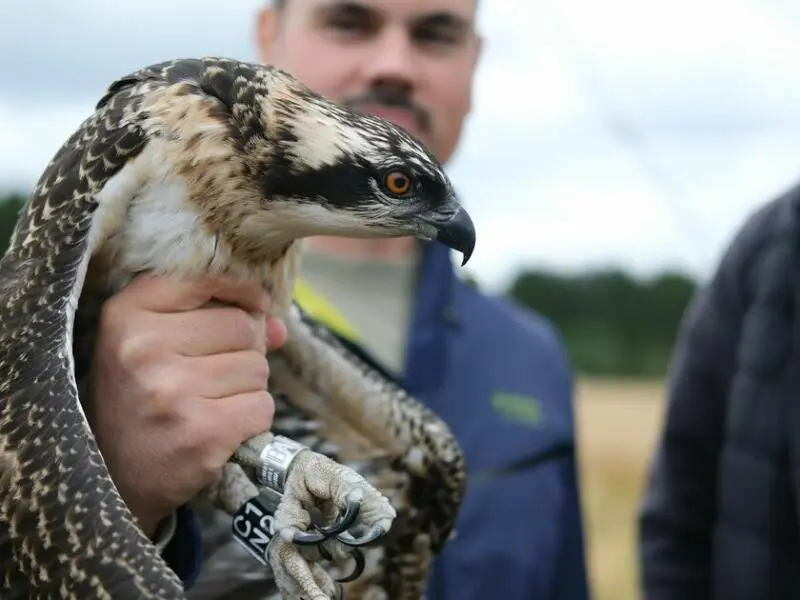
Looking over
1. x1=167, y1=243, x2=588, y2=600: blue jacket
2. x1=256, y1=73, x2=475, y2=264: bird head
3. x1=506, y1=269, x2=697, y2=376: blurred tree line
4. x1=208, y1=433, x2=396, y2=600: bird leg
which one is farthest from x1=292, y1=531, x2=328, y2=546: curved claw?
x1=506, y1=269, x2=697, y2=376: blurred tree line

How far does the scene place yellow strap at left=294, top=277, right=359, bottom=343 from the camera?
13.0ft

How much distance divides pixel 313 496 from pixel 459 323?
70.6 inches

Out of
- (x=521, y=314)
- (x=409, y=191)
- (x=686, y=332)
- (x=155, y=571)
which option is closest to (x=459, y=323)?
(x=521, y=314)

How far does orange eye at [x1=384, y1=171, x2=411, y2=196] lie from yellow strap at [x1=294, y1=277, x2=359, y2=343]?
1.28 metres

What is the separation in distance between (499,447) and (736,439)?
0.89 m

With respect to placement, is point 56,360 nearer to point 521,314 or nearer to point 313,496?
point 313,496

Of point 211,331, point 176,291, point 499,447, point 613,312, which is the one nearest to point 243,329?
point 211,331

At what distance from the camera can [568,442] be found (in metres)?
4.22

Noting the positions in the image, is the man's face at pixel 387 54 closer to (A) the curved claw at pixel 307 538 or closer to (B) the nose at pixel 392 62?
(B) the nose at pixel 392 62

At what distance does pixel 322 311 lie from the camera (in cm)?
405

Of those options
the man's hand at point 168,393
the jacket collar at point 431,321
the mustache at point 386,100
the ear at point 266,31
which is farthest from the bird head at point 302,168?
the ear at point 266,31

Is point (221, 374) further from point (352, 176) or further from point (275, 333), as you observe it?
point (352, 176)

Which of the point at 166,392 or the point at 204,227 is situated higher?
the point at 204,227

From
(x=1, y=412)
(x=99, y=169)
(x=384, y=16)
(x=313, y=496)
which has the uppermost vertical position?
(x=384, y=16)
